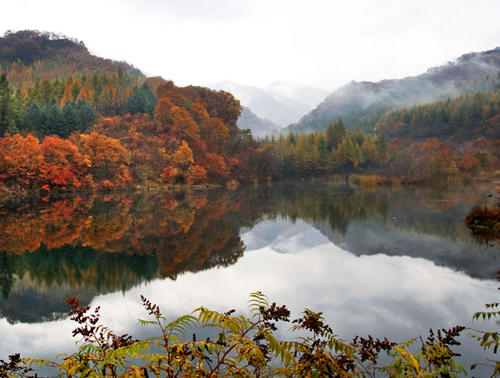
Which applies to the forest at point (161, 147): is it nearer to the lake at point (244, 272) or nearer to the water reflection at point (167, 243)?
the water reflection at point (167, 243)

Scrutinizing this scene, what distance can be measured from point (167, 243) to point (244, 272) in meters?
5.04

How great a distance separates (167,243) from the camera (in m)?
13.8

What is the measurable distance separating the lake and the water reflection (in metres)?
0.05

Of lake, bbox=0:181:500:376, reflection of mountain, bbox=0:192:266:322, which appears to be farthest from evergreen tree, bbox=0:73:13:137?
lake, bbox=0:181:500:376

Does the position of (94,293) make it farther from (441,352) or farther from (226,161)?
(226,161)

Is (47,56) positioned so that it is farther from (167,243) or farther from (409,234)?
(409,234)

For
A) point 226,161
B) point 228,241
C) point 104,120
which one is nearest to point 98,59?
point 104,120

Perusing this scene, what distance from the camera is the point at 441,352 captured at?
234cm

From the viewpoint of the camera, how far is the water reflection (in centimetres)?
882

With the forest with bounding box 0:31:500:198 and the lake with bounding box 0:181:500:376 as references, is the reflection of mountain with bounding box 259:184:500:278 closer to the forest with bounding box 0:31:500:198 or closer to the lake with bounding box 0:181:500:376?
the lake with bounding box 0:181:500:376

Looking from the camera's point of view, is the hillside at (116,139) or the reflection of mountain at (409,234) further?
the hillside at (116,139)

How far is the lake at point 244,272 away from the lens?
6.43 m

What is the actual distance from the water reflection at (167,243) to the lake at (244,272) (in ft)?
0.17

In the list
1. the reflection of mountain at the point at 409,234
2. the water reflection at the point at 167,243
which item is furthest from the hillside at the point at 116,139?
the reflection of mountain at the point at 409,234
